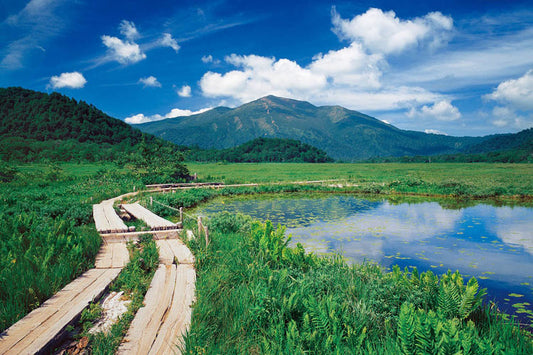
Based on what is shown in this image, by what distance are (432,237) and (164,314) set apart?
1177 centimetres

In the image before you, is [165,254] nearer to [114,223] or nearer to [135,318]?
[135,318]

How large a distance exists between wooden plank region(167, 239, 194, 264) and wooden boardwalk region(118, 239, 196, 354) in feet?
0.64

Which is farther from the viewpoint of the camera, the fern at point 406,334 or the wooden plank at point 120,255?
the wooden plank at point 120,255

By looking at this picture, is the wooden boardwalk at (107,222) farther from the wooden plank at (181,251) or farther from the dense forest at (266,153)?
the dense forest at (266,153)

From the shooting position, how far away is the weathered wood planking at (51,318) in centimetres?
311

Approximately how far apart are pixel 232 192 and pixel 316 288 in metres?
22.1

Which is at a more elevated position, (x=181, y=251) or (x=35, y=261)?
(x=35, y=261)

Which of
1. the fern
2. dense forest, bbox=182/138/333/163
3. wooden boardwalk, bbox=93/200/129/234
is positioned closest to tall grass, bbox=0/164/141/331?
wooden boardwalk, bbox=93/200/129/234

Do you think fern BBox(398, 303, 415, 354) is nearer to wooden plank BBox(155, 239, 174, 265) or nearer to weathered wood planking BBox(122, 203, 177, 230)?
wooden plank BBox(155, 239, 174, 265)

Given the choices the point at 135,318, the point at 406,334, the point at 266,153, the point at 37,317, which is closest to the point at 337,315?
the point at 406,334

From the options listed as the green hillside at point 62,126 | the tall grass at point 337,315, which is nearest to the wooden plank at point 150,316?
the tall grass at point 337,315

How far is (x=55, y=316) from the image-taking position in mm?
3764

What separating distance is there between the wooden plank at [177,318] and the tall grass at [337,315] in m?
0.18

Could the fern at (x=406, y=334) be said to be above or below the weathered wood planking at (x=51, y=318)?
below
